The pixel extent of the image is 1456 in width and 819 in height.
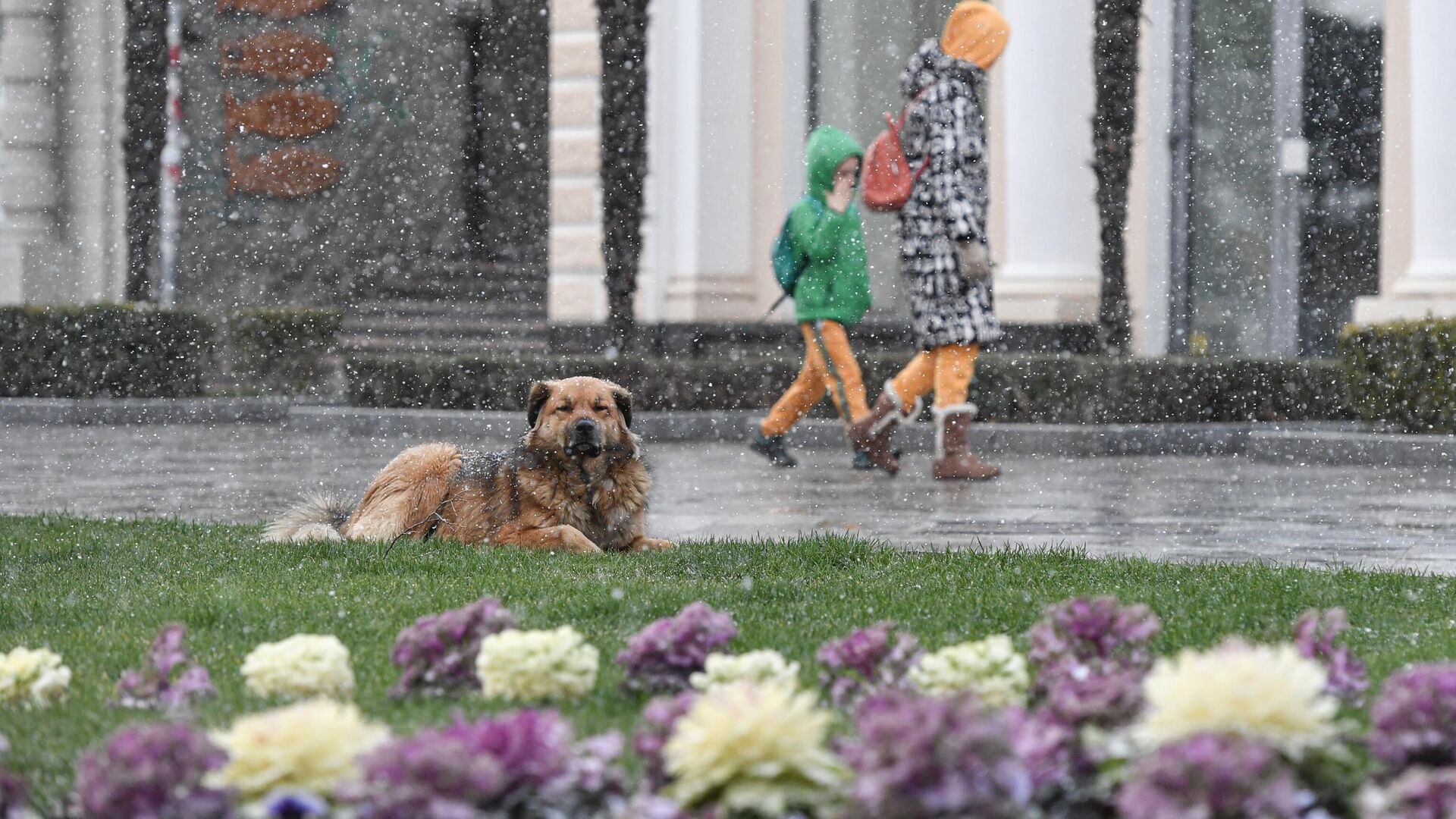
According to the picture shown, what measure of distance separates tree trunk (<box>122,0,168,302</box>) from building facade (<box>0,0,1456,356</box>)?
12.4ft

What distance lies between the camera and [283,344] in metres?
17.6

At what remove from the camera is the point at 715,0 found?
55.7ft

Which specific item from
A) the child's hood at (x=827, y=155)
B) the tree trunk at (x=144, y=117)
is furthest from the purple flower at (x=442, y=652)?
the tree trunk at (x=144, y=117)

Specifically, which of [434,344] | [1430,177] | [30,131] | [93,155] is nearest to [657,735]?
[1430,177]

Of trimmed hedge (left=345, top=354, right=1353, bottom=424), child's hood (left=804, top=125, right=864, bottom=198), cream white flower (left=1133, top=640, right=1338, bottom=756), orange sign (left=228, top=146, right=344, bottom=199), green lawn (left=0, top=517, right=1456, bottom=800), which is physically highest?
orange sign (left=228, top=146, right=344, bottom=199)

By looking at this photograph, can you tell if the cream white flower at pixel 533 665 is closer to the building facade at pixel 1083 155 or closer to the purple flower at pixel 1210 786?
the purple flower at pixel 1210 786

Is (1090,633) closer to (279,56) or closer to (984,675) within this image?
(984,675)

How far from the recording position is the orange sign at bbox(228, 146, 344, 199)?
A: 850 inches

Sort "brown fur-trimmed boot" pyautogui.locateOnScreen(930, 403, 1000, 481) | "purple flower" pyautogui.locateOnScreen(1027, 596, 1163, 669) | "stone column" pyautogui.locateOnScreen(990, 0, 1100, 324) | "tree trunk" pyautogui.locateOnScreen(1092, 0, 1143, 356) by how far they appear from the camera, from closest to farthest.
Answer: "purple flower" pyautogui.locateOnScreen(1027, 596, 1163, 669)
"brown fur-trimmed boot" pyautogui.locateOnScreen(930, 403, 1000, 481)
"tree trunk" pyautogui.locateOnScreen(1092, 0, 1143, 356)
"stone column" pyautogui.locateOnScreen(990, 0, 1100, 324)

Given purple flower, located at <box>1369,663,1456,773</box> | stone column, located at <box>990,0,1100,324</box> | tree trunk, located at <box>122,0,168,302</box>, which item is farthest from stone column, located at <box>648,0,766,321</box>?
purple flower, located at <box>1369,663,1456,773</box>

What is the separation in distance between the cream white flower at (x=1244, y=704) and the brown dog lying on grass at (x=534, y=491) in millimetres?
3552

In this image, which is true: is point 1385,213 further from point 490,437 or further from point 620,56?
point 490,437

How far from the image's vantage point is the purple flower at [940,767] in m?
1.93

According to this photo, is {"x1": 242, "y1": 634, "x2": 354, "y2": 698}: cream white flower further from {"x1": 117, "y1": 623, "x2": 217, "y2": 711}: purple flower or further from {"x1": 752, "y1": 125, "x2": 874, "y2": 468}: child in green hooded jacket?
{"x1": 752, "y1": 125, "x2": 874, "y2": 468}: child in green hooded jacket
